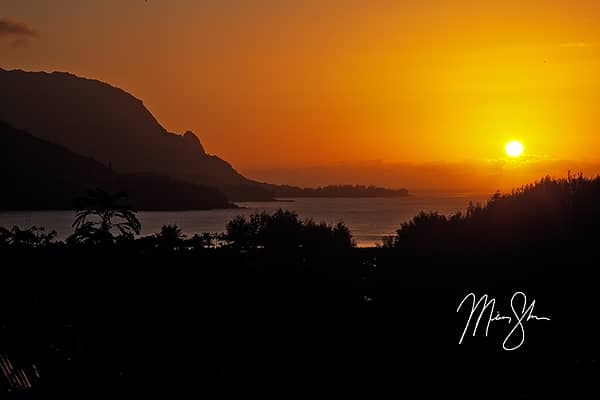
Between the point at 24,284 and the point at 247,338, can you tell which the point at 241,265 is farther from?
the point at 24,284

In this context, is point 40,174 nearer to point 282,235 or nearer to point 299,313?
point 282,235

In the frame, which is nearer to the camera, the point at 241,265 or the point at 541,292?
the point at 541,292

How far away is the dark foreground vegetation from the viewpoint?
12449 millimetres

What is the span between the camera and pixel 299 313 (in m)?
19.9

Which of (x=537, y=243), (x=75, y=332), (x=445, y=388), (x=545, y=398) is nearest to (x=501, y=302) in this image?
(x=537, y=243)

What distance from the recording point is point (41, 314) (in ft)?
36.9

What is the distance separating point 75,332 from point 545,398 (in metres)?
7.71
